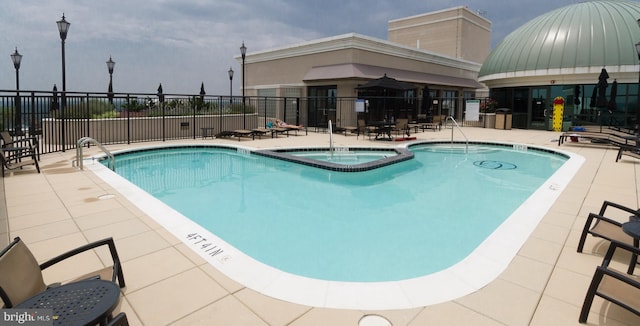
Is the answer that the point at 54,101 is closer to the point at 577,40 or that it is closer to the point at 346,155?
the point at 346,155

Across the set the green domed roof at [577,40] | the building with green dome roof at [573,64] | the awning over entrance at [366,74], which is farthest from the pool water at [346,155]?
the green domed roof at [577,40]

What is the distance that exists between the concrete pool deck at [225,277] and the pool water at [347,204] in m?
1.06

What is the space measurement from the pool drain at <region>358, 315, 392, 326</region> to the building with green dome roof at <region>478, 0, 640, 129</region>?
19855 mm

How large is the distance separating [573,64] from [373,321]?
72.0 feet

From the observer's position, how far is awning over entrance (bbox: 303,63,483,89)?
18.6 meters

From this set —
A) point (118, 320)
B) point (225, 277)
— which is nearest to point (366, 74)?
point (225, 277)

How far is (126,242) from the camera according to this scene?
4059mm

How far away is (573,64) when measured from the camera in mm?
19078

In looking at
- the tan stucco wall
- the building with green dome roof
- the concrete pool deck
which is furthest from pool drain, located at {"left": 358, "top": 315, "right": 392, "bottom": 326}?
the tan stucco wall

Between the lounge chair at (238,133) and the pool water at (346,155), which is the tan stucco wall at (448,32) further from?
the pool water at (346,155)

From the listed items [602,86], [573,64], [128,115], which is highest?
[573,64]

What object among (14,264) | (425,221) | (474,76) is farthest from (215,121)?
(474,76)

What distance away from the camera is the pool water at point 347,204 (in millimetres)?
4641

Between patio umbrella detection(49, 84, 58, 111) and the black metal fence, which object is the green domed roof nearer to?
the black metal fence
